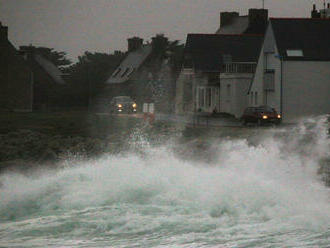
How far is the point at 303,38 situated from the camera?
50.0 meters

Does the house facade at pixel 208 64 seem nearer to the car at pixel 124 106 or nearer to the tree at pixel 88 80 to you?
the car at pixel 124 106

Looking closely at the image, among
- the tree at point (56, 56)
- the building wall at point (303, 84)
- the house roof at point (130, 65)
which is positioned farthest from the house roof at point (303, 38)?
the tree at point (56, 56)

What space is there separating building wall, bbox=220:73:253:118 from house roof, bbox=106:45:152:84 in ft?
98.1

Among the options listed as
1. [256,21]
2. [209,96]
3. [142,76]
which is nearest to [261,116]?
[209,96]

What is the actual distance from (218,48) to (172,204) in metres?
50.3

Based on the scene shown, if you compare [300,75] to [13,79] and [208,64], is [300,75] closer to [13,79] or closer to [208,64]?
[208,64]

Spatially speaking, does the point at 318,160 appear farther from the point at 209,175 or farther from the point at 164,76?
the point at 164,76

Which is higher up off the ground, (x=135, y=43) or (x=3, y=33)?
(x=135, y=43)

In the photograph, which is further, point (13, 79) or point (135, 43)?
point (135, 43)

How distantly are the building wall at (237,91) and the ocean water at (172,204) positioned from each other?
108ft

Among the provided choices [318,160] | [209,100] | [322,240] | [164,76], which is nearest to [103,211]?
[322,240]

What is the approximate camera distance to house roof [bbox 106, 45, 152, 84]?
287 ft

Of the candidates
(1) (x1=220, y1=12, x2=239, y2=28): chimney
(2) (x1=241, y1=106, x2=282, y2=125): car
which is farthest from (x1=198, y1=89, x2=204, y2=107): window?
(2) (x1=241, y1=106, x2=282, y2=125): car

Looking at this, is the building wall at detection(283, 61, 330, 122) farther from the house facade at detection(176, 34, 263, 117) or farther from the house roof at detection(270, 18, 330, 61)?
the house facade at detection(176, 34, 263, 117)
